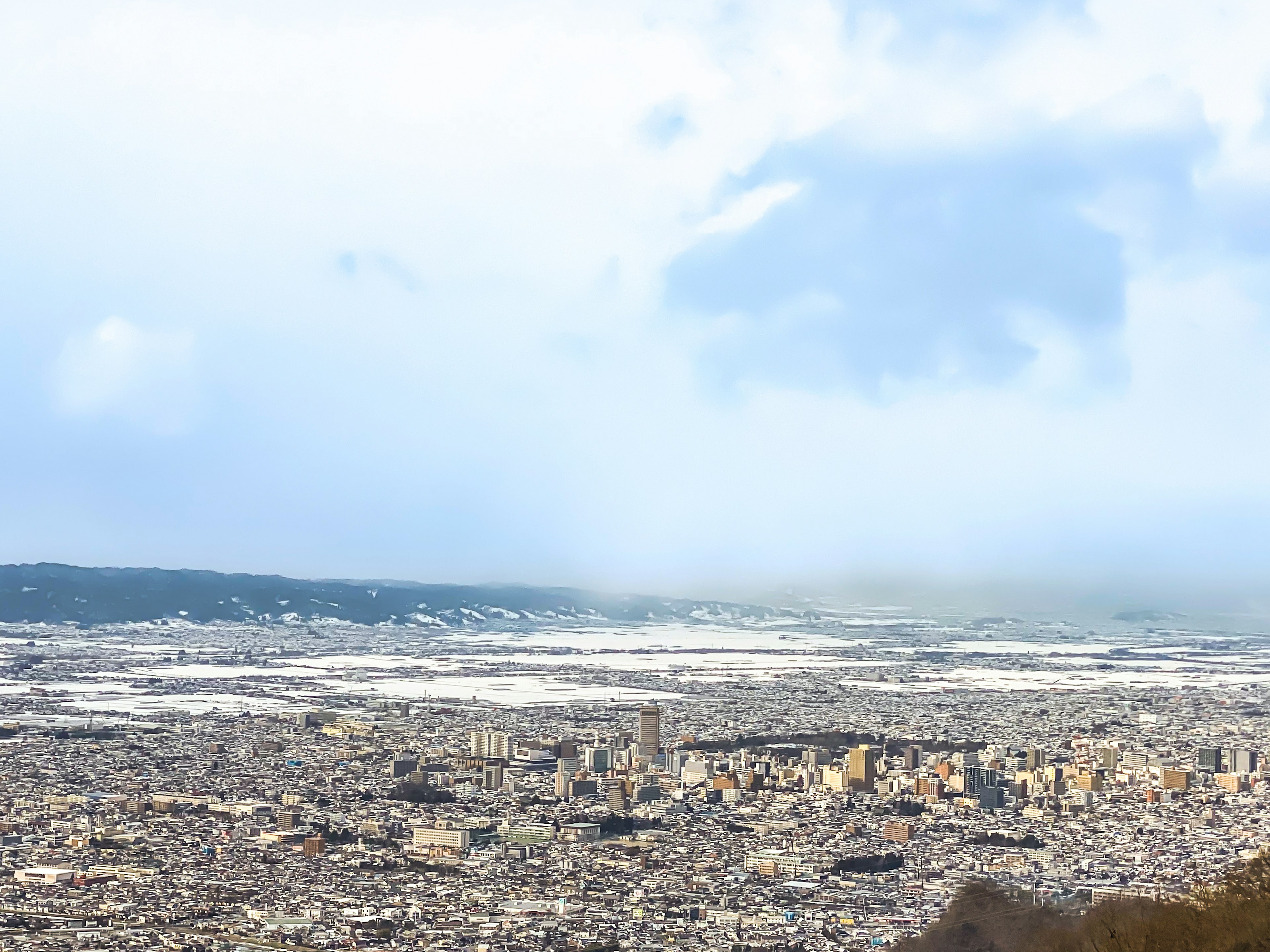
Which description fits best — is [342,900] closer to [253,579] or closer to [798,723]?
[798,723]

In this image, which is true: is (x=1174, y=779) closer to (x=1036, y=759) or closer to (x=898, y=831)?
(x=1036, y=759)

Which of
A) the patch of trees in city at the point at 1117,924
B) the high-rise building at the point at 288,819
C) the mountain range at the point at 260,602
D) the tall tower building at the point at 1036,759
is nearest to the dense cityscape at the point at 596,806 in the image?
the high-rise building at the point at 288,819

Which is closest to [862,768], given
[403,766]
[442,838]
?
[403,766]

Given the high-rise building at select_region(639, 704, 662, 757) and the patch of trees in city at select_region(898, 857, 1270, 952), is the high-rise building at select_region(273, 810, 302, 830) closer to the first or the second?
the high-rise building at select_region(639, 704, 662, 757)

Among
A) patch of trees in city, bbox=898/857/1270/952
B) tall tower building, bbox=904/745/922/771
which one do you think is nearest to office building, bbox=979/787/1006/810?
tall tower building, bbox=904/745/922/771

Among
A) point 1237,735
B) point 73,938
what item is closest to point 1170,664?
point 1237,735

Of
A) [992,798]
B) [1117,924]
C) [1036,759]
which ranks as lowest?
[992,798]
